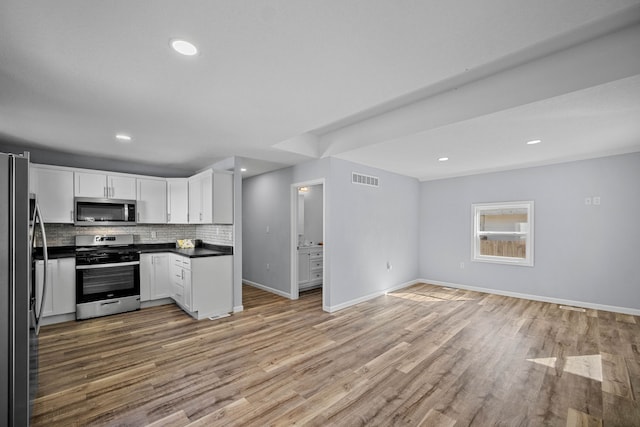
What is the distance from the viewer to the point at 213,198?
14.1 feet

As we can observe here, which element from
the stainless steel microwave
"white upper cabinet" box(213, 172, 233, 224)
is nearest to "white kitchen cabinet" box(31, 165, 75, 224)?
the stainless steel microwave

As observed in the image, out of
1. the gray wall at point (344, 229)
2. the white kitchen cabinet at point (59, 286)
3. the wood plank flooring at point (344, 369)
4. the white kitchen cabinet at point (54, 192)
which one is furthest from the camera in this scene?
the gray wall at point (344, 229)

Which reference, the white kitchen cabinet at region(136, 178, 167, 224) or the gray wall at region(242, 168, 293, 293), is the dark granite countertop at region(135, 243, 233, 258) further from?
the gray wall at region(242, 168, 293, 293)

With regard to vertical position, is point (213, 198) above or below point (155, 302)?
above

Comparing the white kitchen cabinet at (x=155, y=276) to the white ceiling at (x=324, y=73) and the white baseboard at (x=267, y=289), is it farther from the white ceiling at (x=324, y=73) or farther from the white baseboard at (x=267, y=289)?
the white ceiling at (x=324, y=73)

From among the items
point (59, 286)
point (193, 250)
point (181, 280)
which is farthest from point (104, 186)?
point (181, 280)

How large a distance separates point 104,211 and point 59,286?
121 centimetres

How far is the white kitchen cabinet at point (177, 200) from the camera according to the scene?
16.2 feet

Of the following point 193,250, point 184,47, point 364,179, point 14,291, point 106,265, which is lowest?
point 106,265

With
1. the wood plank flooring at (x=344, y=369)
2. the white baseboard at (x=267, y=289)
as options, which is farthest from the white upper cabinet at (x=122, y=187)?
the white baseboard at (x=267, y=289)

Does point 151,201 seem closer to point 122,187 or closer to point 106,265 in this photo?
point 122,187

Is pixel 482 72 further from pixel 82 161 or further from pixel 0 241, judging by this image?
pixel 82 161

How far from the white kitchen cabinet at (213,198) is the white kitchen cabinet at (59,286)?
175cm

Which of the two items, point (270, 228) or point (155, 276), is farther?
point (270, 228)
